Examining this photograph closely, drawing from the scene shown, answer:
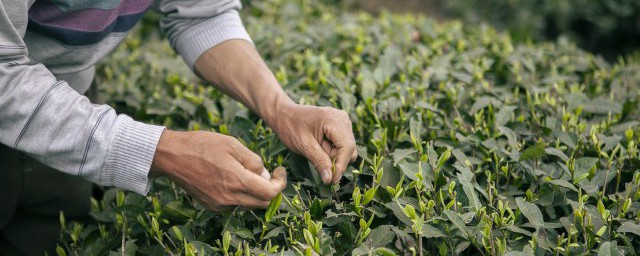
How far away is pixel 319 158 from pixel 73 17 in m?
0.79

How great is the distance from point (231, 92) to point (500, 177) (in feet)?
2.98

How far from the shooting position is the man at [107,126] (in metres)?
1.54

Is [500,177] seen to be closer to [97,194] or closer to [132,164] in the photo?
[132,164]

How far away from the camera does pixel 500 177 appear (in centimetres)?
204

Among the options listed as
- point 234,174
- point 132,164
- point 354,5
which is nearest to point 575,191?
point 234,174

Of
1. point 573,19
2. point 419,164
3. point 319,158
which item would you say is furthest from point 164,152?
point 573,19

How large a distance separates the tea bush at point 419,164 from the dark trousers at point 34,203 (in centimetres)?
21

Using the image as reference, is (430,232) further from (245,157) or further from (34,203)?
(34,203)

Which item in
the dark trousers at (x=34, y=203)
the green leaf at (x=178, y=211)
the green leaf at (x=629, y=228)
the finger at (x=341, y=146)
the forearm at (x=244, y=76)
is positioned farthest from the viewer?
the dark trousers at (x=34, y=203)

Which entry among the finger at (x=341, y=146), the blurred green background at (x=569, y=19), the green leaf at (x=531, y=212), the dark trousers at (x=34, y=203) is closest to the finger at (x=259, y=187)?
the finger at (x=341, y=146)

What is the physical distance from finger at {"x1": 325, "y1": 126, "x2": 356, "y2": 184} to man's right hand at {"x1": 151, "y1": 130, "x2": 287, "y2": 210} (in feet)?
0.70

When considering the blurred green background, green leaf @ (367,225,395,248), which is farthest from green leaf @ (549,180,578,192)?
the blurred green background

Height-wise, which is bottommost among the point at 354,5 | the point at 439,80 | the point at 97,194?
the point at 354,5

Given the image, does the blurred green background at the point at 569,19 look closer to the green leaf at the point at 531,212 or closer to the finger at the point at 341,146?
the finger at the point at 341,146
